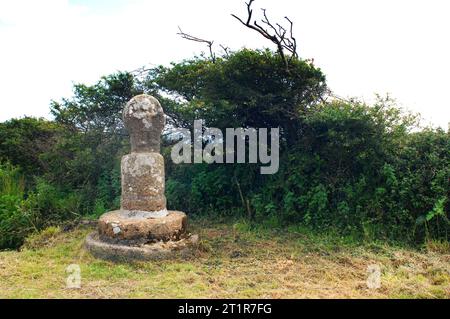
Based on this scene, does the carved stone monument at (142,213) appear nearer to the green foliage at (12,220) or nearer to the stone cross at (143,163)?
the stone cross at (143,163)

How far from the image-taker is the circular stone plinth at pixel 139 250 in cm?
596

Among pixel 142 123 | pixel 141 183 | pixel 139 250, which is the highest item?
pixel 142 123

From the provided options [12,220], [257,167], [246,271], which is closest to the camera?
[246,271]

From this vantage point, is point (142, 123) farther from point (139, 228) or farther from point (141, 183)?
point (139, 228)

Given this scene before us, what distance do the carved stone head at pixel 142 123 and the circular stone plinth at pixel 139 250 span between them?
67.2 inches

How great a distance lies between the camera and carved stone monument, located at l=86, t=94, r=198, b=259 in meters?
6.09

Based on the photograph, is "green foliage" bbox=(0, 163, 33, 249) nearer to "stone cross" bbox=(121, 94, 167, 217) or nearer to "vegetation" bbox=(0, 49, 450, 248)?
"vegetation" bbox=(0, 49, 450, 248)

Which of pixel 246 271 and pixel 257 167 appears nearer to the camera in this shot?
pixel 246 271

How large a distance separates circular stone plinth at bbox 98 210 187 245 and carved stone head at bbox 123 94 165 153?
3.93 feet

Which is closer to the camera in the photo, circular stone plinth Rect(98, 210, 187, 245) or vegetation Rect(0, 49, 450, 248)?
circular stone plinth Rect(98, 210, 187, 245)

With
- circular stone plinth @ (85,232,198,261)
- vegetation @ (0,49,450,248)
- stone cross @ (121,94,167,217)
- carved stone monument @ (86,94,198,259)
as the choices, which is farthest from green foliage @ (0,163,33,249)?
stone cross @ (121,94,167,217)

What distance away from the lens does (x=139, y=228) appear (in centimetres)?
615

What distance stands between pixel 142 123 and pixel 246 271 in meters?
3.14

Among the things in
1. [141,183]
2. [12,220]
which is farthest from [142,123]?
[12,220]
